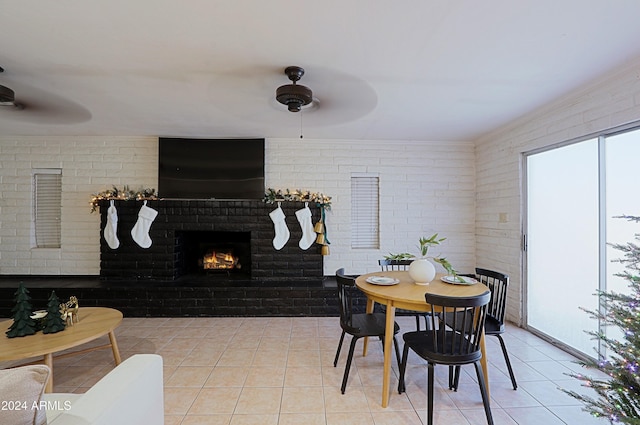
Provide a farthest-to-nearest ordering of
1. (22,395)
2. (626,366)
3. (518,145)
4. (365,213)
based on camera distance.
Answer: (365,213), (518,145), (626,366), (22,395)

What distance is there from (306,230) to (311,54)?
2539 mm

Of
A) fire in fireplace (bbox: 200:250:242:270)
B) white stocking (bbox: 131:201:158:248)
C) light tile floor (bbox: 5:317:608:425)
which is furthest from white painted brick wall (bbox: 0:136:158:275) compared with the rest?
light tile floor (bbox: 5:317:608:425)

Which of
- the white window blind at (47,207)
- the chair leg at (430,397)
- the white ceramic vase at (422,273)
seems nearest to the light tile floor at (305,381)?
the chair leg at (430,397)

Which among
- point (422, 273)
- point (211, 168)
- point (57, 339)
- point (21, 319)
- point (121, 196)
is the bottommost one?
point (57, 339)

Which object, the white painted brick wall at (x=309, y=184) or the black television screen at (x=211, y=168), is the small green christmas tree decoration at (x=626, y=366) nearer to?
the white painted brick wall at (x=309, y=184)

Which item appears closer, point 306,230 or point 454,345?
point 454,345

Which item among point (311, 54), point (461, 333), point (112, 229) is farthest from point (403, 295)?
point (112, 229)

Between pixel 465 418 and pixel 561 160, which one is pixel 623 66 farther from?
pixel 465 418

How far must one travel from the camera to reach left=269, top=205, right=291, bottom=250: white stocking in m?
4.08

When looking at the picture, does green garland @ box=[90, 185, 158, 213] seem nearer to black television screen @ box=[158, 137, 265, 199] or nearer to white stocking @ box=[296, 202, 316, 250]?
black television screen @ box=[158, 137, 265, 199]

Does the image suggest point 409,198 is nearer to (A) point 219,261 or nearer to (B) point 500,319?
(B) point 500,319

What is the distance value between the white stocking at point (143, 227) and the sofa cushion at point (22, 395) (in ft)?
11.3

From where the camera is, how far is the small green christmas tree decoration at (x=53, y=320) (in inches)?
84.5

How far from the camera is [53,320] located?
2176mm
